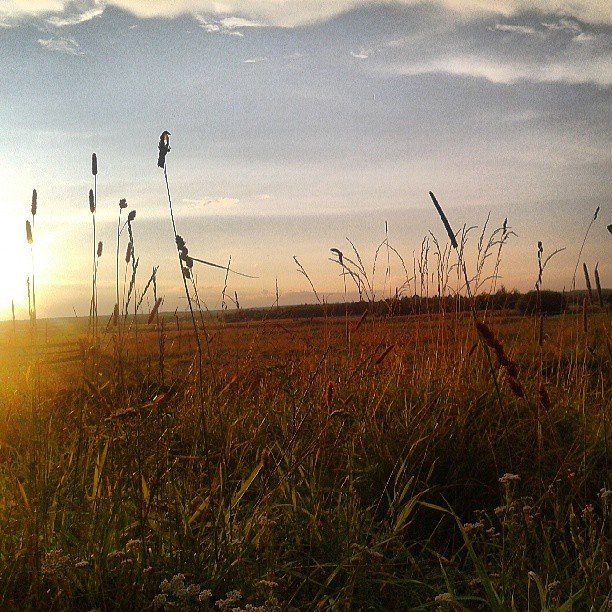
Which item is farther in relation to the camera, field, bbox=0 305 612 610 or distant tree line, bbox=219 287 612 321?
distant tree line, bbox=219 287 612 321

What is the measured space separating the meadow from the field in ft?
0.04

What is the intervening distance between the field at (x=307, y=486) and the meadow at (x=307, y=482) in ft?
0.04

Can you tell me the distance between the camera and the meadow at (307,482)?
1833 mm

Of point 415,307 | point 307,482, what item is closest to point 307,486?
Answer: point 307,482

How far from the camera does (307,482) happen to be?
2.52m

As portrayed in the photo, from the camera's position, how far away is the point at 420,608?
1.81m

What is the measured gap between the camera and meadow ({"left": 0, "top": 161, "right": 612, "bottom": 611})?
6.01 feet

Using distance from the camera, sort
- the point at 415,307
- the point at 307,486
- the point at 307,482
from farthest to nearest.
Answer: the point at 415,307 < the point at 307,486 < the point at 307,482

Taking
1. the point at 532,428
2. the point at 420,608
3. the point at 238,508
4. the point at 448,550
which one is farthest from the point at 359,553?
the point at 532,428

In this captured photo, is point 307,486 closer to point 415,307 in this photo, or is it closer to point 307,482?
point 307,482

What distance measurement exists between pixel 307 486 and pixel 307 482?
0.22 m

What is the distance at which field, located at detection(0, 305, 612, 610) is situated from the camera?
6.02 feet

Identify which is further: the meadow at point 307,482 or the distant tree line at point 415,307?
the distant tree line at point 415,307

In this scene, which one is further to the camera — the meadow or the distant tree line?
the distant tree line
